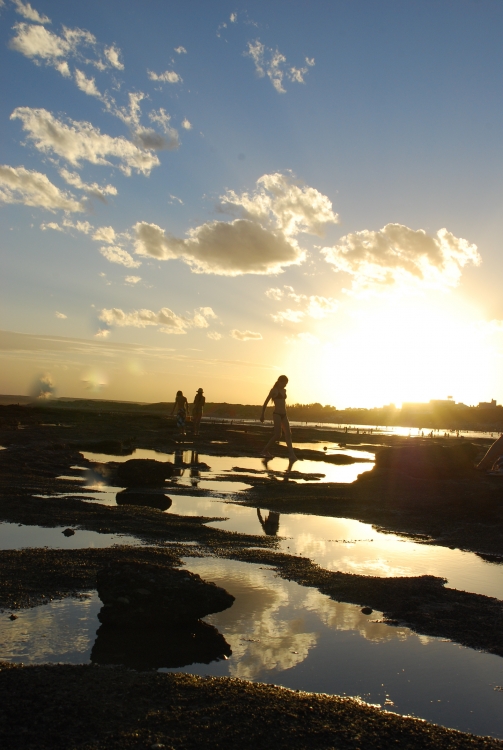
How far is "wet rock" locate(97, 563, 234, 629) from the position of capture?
14.2ft

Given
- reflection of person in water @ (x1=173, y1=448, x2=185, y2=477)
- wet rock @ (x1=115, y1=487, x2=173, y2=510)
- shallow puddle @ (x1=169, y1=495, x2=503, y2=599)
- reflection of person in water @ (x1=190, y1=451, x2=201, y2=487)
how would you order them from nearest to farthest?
1. shallow puddle @ (x1=169, y1=495, x2=503, y2=599)
2. wet rock @ (x1=115, y1=487, x2=173, y2=510)
3. reflection of person in water @ (x1=190, y1=451, x2=201, y2=487)
4. reflection of person in water @ (x1=173, y1=448, x2=185, y2=477)

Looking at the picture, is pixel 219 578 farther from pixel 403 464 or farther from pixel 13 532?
pixel 403 464

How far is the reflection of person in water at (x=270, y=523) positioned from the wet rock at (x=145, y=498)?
1.85m

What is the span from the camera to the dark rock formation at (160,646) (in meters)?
3.71

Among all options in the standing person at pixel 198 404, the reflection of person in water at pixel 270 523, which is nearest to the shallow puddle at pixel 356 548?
the reflection of person in water at pixel 270 523

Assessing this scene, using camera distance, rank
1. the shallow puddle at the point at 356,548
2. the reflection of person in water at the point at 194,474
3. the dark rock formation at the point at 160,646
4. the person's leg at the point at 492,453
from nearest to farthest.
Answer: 1. the dark rock formation at the point at 160,646
2. the shallow puddle at the point at 356,548
3. the person's leg at the point at 492,453
4. the reflection of person in water at the point at 194,474

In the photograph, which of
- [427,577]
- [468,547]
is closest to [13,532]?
[427,577]

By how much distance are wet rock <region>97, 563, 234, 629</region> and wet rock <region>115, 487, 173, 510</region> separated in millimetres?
5409

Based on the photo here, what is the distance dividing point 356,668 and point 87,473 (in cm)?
1203

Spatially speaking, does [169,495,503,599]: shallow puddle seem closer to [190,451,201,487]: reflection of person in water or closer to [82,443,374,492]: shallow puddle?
[82,443,374,492]: shallow puddle

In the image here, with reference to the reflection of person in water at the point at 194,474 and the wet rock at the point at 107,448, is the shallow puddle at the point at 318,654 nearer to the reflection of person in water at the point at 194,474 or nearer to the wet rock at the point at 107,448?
the reflection of person in water at the point at 194,474

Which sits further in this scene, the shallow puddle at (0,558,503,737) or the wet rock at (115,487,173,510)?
the wet rock at (115,487,173,510)

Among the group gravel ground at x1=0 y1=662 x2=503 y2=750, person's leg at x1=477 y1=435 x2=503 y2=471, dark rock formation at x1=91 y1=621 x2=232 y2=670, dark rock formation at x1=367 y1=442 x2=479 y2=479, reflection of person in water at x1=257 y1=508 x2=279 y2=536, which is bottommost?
reflection of person in water at x1=257 y1=508 x2=279 y2=536

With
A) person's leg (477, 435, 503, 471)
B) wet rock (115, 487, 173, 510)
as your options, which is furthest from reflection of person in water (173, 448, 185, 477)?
person's leg (477, 435, 503, 471)
